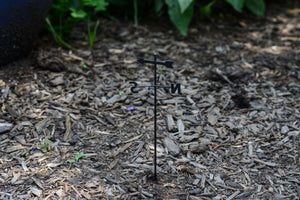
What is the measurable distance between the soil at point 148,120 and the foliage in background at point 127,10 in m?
0.16

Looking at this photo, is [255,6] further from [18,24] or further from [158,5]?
[18,24]

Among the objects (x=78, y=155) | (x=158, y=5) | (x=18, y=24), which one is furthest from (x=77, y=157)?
(x=158, y=5)

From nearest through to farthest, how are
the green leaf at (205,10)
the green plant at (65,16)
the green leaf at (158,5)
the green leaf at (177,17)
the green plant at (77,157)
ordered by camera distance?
the green plant at (77,157) → the green plant at (65,16) → the green leaf at (177,17) → the green leaf at (158,5) → the green leaf at (205,10)

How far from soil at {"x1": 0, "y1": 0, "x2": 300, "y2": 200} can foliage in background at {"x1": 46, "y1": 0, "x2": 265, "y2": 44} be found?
16cm

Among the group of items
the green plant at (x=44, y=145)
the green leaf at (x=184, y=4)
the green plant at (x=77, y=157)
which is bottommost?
the green plant at (x=77, y=157)

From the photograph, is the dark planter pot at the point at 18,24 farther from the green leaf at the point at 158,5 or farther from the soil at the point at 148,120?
the green leaf at the point at 158,5

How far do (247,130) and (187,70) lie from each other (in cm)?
98

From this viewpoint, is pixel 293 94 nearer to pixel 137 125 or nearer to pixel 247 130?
pixel 247 130

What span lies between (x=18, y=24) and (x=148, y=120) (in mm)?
1459

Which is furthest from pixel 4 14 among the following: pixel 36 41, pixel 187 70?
pixel 187 70

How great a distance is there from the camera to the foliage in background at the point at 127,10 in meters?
3.69

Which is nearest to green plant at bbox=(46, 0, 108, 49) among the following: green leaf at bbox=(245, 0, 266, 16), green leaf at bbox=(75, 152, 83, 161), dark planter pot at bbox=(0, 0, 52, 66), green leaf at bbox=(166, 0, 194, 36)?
dark planter pot at bbox=(0, 0, 52, 66)

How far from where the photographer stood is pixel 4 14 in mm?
2984

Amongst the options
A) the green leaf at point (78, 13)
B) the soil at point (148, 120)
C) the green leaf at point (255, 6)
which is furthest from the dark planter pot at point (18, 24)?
the green leaf at point (255, 6)
